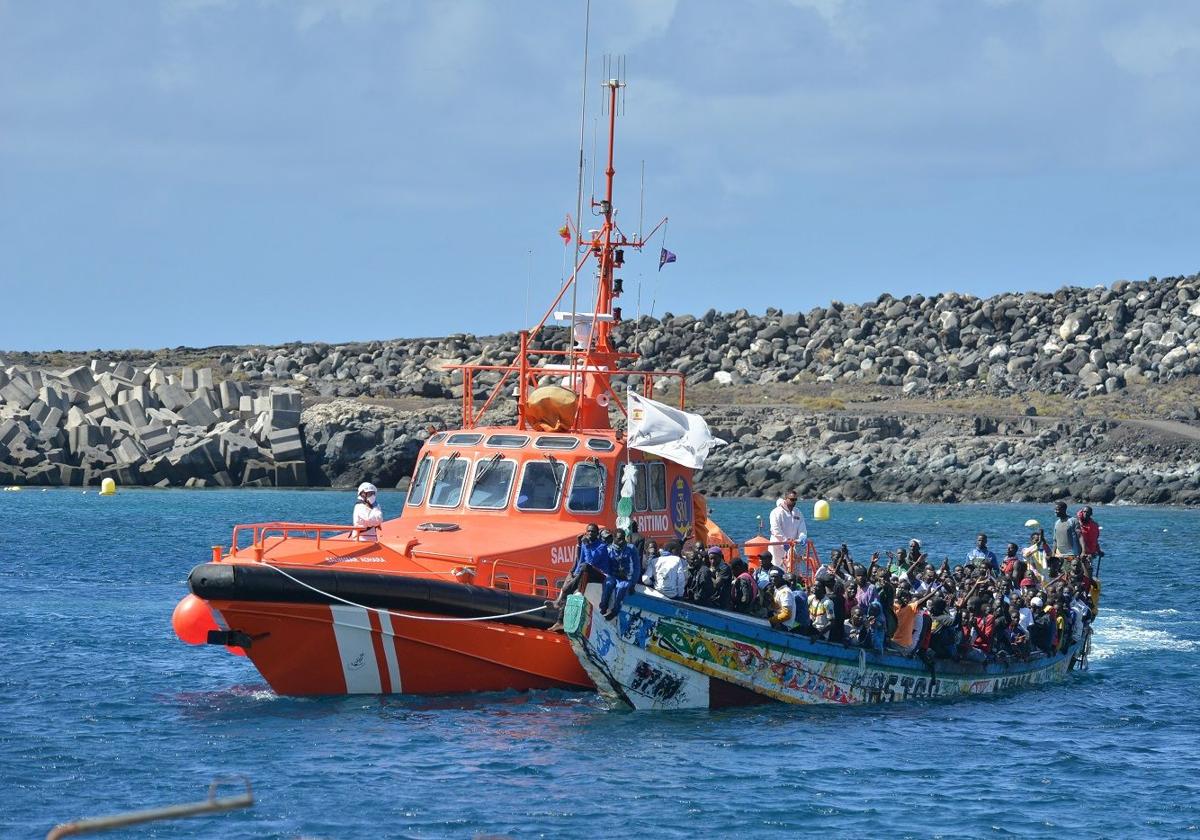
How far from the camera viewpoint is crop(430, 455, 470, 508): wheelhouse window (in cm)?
2188

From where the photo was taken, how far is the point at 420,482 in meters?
22.3

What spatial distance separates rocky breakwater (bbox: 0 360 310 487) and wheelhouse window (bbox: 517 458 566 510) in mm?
56017

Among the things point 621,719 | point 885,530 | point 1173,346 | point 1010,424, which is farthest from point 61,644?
point 1173,346

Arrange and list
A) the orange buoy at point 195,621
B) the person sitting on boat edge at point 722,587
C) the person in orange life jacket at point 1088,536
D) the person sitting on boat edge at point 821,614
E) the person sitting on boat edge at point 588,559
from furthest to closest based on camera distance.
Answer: the person in orange life jacket at point 1088,536 < the person sitting on boat edge at point 821,614 < the person sitting on boat edge at point 722,587 < the orange buoy at point 195,621 < the person sitting on boat edge at point 588,559

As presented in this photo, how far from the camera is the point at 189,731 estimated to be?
1894 cm

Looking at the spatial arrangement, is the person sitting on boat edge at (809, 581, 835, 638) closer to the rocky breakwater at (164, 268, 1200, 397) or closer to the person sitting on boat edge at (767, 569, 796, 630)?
the person sitting on boat edge at (767, 569, 796, 630)

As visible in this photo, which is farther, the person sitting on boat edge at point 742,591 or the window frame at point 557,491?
the window frame at point 557,491

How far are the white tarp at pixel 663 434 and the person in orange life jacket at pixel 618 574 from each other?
2.86m

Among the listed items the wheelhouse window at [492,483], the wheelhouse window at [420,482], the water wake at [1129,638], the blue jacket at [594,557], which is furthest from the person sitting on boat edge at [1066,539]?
the blue jacket at [594,557]

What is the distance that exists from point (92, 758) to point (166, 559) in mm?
26695

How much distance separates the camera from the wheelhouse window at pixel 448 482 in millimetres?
21875

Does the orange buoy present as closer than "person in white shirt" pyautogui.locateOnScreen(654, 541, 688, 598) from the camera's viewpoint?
Yes

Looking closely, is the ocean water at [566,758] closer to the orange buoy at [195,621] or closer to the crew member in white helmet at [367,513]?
the orange buoy at [195,621]

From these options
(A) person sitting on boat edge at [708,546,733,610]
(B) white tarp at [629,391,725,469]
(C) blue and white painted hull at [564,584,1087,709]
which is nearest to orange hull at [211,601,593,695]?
(C) blue and white painted hull at [564,584,1087,709]
